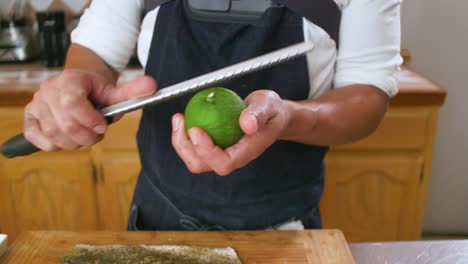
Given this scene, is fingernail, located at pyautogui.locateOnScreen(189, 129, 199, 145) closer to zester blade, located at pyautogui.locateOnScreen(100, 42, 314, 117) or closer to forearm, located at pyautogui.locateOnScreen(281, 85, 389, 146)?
zester blade, located at pyautogui.locateOnScreen(100, 42, 314, 117)

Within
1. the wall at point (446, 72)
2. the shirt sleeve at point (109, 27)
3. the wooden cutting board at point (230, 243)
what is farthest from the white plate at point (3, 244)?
the wall at point (446, 72)

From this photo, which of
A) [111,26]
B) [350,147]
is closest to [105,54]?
[111,26]

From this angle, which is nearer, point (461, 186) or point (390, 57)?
point (390, 57)

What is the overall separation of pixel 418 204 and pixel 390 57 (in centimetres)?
109

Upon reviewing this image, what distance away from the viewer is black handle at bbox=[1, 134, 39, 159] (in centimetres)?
80

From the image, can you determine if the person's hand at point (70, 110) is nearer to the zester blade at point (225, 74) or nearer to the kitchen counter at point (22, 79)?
the zester blade at point (225, 74)

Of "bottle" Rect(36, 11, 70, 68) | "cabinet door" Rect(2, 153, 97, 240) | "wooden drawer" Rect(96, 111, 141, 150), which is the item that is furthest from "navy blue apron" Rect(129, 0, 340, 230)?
"bottle" Rect(36, 11, 70, 68)

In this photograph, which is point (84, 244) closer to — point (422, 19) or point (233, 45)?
point (233, 45)

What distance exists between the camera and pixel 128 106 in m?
0.73

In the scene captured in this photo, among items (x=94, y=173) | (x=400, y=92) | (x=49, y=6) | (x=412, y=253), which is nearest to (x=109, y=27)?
(x=412, y=253)

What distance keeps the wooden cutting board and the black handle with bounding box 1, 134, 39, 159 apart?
0.18m

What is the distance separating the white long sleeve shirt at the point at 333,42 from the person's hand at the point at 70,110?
0.66 ft

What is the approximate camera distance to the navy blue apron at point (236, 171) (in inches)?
35.1

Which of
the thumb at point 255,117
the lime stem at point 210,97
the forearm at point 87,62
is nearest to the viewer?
the thumb at point 255,117
